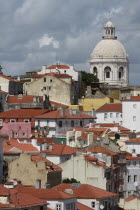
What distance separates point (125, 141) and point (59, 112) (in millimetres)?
14176

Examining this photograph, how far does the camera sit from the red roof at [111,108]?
161 meters

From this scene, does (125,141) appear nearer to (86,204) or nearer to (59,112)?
(59,112)

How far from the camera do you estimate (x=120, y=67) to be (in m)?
199

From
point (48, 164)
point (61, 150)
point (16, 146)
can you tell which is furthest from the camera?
point (61, 150)

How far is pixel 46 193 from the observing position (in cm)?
8700

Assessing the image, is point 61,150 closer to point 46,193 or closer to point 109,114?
point 46,193

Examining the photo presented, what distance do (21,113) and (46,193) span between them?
208 ft

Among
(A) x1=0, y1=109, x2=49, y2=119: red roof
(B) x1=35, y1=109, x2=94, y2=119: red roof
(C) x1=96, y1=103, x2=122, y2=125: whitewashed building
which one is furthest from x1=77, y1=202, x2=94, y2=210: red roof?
(C) x1=96, y1=103, x2=122, y2=125: whitewashed building

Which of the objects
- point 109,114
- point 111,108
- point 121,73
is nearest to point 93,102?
point 111,108

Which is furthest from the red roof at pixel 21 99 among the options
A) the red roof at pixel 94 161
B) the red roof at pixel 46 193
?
the red roof at pixel 46 193

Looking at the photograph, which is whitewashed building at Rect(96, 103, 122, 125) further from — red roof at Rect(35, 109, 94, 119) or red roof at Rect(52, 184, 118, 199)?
red roof at Rect(52, 184, 118, 199)

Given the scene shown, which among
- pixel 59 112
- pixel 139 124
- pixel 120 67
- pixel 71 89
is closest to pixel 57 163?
pixel 59 112

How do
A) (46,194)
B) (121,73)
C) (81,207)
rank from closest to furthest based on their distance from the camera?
(46,194), (81,207), (121,73)

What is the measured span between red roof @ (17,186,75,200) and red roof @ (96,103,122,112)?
7245cm
